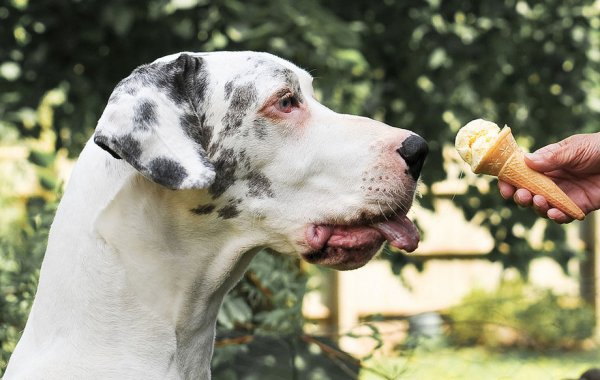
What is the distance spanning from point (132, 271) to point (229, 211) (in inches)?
13.3

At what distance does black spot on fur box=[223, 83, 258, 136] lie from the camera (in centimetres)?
303

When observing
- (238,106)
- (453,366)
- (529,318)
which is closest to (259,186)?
(238,106)

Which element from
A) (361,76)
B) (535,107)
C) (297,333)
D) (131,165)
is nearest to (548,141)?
(535,107)

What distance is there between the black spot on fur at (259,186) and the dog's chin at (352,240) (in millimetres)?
165

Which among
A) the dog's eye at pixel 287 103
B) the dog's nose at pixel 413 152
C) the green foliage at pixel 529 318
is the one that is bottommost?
the green foliage at pixel 529 318

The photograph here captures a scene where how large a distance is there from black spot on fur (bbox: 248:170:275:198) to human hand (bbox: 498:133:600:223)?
840 millimetres

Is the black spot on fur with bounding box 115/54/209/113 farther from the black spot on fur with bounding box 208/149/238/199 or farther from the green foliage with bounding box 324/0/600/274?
the green foliage with bounding box 324/0/600/274

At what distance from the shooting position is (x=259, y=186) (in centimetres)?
303

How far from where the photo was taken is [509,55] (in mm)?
6195

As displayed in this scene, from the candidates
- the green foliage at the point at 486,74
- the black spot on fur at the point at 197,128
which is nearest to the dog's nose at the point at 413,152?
the black spot on fur at the point at 197,128

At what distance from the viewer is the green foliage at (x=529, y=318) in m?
6.75

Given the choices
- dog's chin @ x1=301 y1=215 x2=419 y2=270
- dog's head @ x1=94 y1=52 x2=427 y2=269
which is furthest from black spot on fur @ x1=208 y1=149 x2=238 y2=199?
dog's chin @ x1=301 y1=215 x2=419 y2=270

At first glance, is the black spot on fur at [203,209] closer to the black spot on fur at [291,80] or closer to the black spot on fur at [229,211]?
the black spot on fur at [229,211]

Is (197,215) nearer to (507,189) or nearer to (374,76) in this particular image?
(507,189)
